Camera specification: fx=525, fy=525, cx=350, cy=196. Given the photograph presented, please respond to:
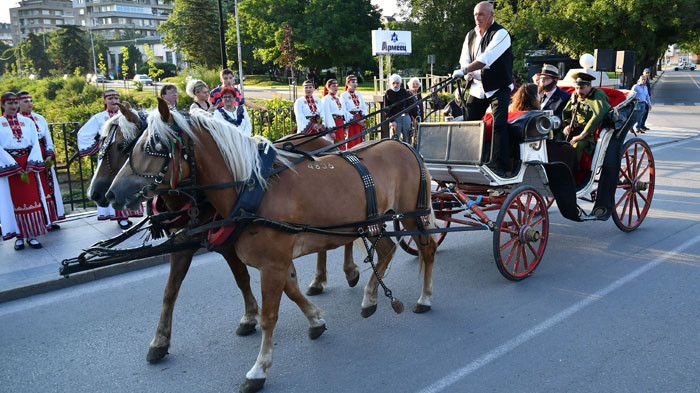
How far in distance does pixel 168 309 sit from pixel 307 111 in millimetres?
7061

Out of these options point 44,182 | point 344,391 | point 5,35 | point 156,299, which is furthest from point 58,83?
point 5,35

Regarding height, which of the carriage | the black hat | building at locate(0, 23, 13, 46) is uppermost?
building at locate(0, 23, 13, 46)

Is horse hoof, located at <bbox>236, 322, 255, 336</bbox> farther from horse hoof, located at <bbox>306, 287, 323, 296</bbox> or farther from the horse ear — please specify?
the horse ear

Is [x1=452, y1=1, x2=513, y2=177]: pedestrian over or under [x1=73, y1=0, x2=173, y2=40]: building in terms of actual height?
under

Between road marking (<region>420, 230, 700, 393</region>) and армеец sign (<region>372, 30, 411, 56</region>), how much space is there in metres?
16.6

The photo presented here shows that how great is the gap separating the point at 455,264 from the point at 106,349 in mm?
3635

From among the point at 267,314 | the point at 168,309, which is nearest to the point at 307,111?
the point at 168,309

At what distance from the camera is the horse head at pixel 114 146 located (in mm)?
3281

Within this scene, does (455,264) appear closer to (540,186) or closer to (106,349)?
(540,186)

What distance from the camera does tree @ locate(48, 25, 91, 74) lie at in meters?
77.2

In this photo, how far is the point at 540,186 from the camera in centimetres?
605

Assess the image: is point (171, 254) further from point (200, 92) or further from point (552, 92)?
point (552, 92)

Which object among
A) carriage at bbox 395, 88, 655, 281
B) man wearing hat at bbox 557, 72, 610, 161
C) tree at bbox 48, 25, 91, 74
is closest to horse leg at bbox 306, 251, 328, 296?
carriage at bbox 395, 88, 655, 281

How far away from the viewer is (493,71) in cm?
536
